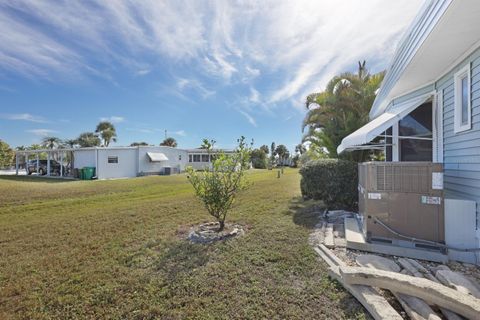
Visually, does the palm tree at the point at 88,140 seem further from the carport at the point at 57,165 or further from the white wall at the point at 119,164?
the white wall at the point at 119,164

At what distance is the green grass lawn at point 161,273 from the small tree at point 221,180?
0.91 meters

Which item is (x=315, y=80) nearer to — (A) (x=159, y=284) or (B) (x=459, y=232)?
(B) (x=459, y=232)

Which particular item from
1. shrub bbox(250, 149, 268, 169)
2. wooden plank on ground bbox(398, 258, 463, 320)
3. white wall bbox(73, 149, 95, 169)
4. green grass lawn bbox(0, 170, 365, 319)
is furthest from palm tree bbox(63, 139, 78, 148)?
wooden plank on ground bbox(398, 258, 463, 320)

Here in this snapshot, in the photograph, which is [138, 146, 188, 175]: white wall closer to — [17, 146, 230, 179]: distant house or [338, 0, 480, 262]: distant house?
[17, 146, 230, 179]: distant house

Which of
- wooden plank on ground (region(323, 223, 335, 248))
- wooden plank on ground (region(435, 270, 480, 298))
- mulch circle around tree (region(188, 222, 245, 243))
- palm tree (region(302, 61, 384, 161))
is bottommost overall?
mulch circle around tree (region(188, 222, 245, 243))

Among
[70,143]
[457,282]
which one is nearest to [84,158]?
[457,282]

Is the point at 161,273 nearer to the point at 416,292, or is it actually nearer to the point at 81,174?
the point at 416,292

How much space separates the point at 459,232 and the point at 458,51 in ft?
10.6

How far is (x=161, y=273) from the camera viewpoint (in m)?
3.67

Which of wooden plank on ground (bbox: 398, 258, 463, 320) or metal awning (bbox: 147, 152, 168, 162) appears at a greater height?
metal awning (bbox: 147, 152, 168, 162)

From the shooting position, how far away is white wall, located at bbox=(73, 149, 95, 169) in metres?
23.3

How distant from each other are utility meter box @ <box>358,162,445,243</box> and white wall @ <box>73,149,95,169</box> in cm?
2531

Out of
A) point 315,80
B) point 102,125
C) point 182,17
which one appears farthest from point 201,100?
point 102,125

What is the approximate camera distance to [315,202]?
8.82 metres
